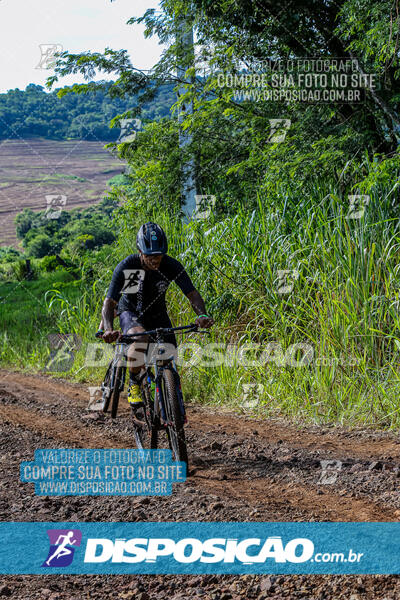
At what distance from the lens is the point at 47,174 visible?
2016 cm

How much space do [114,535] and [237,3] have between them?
7.61 meters

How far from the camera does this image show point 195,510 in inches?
163

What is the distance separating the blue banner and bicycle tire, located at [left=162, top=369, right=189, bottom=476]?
886 millimetres

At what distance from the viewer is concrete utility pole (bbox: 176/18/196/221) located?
32.1ft

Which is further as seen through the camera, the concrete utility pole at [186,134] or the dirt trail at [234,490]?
the concrete utility pole at [186,134]

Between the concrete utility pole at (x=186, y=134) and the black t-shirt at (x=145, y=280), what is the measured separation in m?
4.74

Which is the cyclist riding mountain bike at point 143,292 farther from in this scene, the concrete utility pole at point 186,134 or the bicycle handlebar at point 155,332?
the concrete utility pole at point 186,134

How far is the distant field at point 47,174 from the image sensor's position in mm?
21625

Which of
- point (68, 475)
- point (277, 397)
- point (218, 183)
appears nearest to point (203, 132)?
point (218, 183)

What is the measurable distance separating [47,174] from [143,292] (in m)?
16.0

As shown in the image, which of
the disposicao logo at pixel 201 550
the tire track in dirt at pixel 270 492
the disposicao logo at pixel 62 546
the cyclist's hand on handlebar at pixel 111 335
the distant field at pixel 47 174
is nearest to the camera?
the disposicao logo at pixel 201 550

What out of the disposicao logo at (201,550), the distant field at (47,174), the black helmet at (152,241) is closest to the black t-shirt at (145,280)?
the black helmet at (152,241)

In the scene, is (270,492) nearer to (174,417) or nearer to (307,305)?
(174,417)

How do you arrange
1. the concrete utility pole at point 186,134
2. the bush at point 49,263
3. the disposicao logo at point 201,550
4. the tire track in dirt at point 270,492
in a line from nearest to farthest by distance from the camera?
the disposicao logo at point 201,550
the tire track in dirt at point 270,492
the concrete utility pole at point 186,134
the bush at point 49,263
